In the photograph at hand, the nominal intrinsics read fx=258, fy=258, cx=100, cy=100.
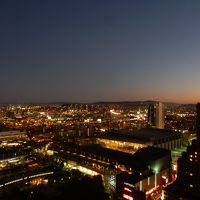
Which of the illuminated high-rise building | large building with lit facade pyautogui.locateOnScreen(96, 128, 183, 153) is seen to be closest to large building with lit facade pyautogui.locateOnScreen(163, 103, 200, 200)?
large building with lit facade pyautogui.locateOnScreen(96, 128, 183, 153)

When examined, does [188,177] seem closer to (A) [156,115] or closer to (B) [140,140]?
(B) [140,140]

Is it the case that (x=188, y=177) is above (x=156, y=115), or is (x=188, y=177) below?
below

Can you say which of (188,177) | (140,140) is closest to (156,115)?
(140,140)

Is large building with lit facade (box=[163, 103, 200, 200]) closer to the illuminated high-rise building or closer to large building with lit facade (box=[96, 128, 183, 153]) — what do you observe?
large building with lit facade (box=[96, 128, 183, 153])

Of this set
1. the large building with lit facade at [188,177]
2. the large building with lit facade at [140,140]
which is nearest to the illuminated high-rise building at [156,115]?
the large building with lit facade at [140,140]

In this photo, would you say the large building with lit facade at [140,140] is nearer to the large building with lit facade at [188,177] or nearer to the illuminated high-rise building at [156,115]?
the illuminated high-rise building at [156,115]
